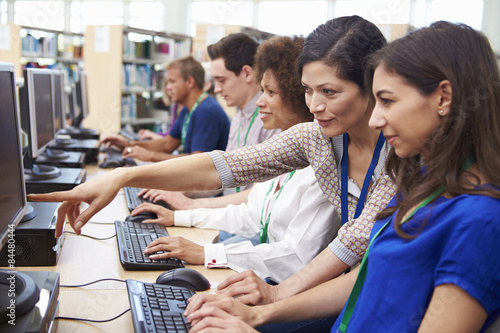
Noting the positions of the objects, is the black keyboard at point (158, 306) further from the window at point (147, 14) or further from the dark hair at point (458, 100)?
the window at point (147, 14)

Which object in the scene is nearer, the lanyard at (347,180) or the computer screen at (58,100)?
the lanyard at (347,180)

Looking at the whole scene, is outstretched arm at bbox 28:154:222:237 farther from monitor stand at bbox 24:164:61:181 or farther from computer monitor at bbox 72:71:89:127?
computer monitor at bbox 72:71:89:127

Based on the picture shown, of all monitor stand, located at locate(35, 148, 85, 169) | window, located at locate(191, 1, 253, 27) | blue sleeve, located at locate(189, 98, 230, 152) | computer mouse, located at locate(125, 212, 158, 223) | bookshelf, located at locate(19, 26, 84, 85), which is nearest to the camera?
computer mouse, located at locate(125, 212, 158, 223)

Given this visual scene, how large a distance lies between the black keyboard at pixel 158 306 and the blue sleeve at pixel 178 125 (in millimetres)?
2831

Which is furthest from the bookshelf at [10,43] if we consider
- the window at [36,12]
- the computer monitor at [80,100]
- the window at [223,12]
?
the window at [223,12]

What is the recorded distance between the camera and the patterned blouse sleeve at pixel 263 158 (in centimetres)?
144

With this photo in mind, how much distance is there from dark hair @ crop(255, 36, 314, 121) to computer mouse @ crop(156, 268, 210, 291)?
2.96ft

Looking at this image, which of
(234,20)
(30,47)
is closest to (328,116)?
(30,47)

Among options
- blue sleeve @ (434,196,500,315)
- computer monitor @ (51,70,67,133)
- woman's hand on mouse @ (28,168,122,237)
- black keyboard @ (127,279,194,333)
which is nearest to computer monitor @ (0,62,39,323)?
woman's hand on mouse @ (28,168,122,237)

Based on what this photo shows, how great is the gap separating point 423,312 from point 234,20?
10.8m

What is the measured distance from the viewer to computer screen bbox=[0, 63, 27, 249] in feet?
3.66

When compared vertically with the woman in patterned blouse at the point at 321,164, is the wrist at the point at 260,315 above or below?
below

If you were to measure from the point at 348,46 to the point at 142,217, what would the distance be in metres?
0.98

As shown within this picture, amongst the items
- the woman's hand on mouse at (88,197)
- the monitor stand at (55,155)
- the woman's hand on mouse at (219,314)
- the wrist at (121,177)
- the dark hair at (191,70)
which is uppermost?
the dark hair at (191,70)
